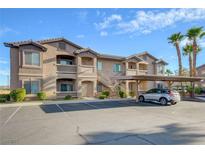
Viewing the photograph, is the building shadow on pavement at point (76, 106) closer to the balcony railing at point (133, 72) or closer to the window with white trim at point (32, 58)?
the window with white trim at point (32, 58)

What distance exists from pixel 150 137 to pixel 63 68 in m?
18.0

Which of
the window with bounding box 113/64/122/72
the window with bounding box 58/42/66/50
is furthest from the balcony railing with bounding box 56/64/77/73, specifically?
the window with bounding box 113/64/122/72

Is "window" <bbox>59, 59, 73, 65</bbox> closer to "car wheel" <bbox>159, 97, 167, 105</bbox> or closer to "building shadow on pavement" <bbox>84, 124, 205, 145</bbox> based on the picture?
"car wheel" <bbox>159, 97, 167, 105</bbox>

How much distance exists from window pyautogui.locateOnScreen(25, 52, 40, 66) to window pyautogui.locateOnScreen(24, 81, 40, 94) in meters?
2.27

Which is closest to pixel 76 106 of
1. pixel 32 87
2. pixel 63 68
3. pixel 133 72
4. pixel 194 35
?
pixel 32 87

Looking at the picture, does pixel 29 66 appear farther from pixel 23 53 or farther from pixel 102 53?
pixel 102 53

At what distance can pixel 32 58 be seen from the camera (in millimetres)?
20859

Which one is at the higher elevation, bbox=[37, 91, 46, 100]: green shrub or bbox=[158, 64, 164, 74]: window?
bbox=[158, 64, 164, 74]: window

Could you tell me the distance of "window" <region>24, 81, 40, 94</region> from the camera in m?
20.5

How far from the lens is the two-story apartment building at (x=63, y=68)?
20281 millimetres

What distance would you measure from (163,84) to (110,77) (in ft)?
44.6

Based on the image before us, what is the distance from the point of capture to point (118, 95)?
25.3 metres

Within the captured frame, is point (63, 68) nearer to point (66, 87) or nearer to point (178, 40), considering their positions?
point (66, 87)
